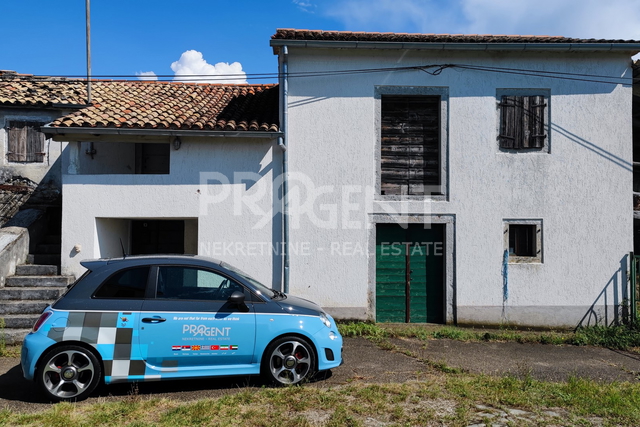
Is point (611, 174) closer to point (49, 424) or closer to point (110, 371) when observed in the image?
point (110, 371)

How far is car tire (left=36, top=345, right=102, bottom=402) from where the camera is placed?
4871 mm

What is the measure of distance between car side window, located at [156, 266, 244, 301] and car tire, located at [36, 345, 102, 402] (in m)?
1.01

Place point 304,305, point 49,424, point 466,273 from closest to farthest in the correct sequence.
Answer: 1. point 49,424
2. point 304,305
3. point 466,273

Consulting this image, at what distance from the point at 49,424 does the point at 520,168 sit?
351 inches

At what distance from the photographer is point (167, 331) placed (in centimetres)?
505

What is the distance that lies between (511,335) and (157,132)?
7.76 m

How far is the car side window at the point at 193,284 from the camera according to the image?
5.27 metres

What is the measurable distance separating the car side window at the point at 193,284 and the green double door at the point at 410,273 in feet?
15.3

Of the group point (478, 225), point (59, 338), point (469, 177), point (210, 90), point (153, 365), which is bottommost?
point (153, 365)

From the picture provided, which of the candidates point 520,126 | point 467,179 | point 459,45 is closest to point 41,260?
point 467,179

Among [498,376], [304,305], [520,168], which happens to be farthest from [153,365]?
[520,168]

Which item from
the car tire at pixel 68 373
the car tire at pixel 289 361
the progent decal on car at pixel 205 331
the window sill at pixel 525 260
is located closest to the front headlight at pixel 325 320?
the car tire at pixel 289 361

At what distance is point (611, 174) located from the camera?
369 inches

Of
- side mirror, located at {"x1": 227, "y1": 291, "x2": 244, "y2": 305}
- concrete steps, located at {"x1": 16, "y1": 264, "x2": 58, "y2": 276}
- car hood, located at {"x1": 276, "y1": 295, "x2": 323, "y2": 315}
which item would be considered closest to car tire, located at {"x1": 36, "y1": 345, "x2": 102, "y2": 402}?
side mirror, located at {"x1": 227, "y1": 291, "x2": 244, "y2": 305}
